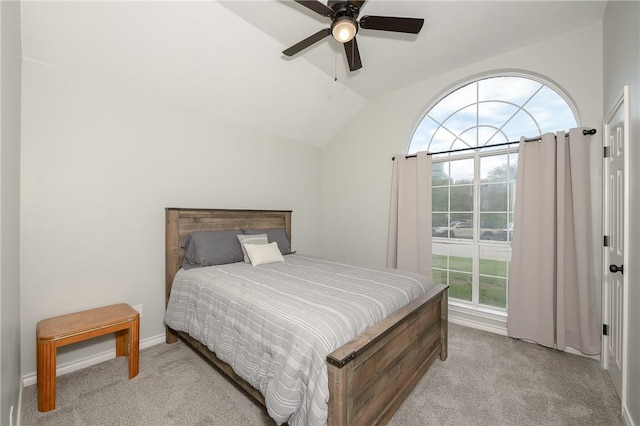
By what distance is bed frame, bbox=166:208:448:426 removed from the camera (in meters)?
1.28

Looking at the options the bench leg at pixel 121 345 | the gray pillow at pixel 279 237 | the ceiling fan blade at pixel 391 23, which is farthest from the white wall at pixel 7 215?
the gray pillow at pixel 279 237

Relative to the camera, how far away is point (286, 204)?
163 inches

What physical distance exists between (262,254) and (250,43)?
212 cm

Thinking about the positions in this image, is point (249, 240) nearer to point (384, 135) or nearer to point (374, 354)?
point (374, 354)

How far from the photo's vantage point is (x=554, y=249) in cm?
266

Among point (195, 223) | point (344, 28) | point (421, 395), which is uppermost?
point (344, 28)

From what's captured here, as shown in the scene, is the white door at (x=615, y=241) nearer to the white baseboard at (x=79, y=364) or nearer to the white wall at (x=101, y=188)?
the white wall at (x=101, y=188)

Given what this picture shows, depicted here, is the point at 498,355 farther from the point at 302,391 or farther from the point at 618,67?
the point at 618,67

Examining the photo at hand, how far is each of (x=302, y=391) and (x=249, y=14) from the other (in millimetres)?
2899

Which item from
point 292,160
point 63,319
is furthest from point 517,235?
point 63,319

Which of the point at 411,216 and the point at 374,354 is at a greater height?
the point at 411,216

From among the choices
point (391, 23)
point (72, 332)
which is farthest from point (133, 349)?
point (391, 23)

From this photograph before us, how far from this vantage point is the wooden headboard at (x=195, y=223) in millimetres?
2754

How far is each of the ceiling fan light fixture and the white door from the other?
6.21ft
